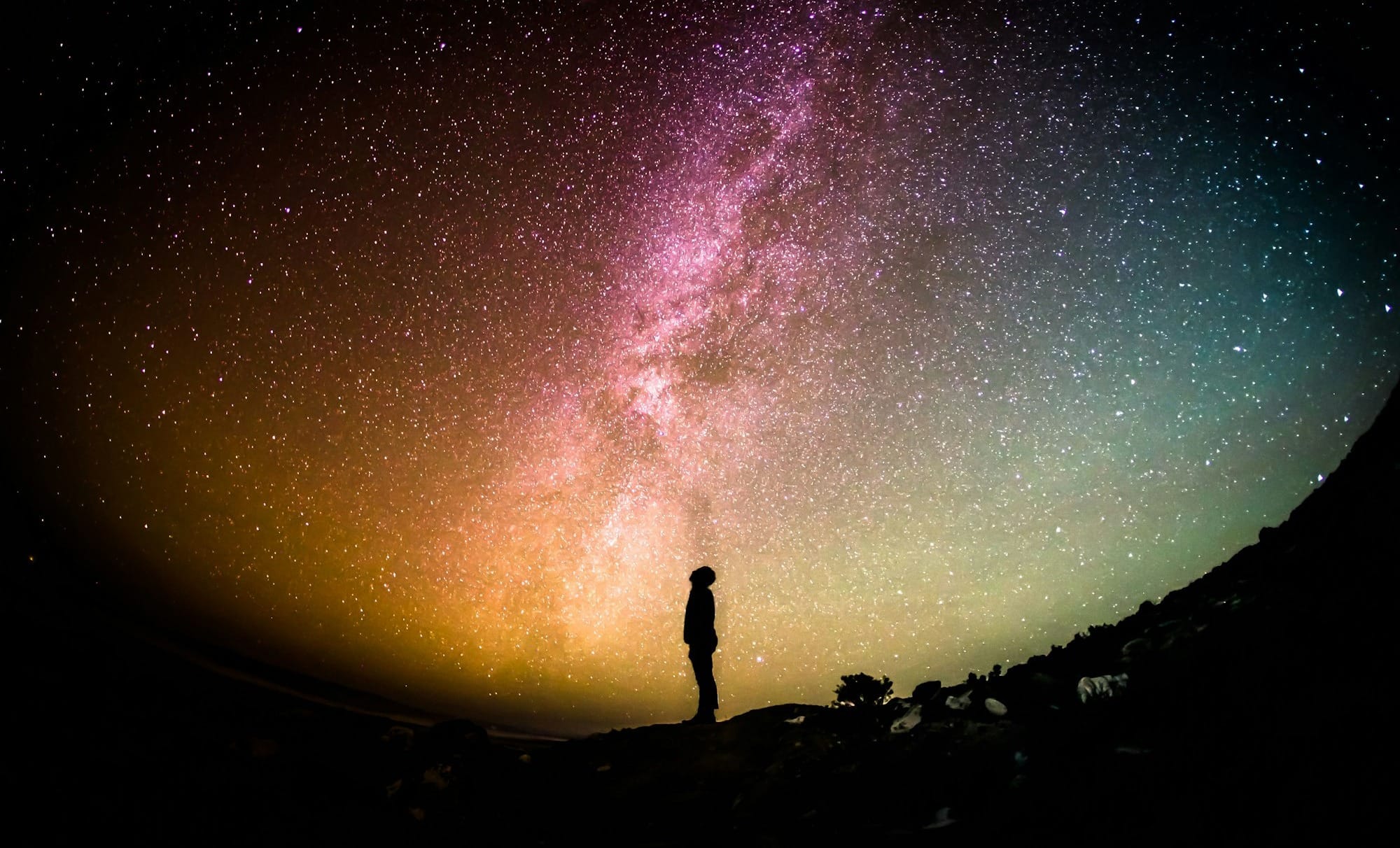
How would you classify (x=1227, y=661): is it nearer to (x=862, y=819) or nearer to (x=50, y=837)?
(x=862, y=819)

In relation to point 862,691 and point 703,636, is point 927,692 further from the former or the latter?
point 703,636

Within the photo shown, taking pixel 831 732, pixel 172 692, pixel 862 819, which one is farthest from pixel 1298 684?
pixel 172 692

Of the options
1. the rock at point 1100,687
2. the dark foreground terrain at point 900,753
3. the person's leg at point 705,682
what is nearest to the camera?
the dark foreground terrain at point 900,753

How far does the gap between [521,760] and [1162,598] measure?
533 centimetres

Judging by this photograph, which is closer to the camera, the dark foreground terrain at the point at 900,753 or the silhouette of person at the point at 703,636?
Result: the dark foreground terrain at the point at 900,753

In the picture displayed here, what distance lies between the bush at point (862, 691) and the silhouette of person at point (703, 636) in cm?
140

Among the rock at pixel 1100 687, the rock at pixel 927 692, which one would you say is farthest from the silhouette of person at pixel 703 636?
the rock at pixel 1100 687

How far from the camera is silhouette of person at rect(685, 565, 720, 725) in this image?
561 cm

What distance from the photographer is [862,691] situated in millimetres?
4684

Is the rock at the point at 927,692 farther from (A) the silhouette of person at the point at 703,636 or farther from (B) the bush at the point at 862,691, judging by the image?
(A) the silhouette of person at the point at 703,636

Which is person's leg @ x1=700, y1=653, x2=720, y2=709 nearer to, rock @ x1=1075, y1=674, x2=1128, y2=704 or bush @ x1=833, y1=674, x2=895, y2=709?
bush @ x1=833, y1=674, x2=895, y2=709

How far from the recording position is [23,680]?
390 centimetres

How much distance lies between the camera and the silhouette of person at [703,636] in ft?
18.4

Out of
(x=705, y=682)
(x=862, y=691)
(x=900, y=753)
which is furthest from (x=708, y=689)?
(x=900, y=753)
